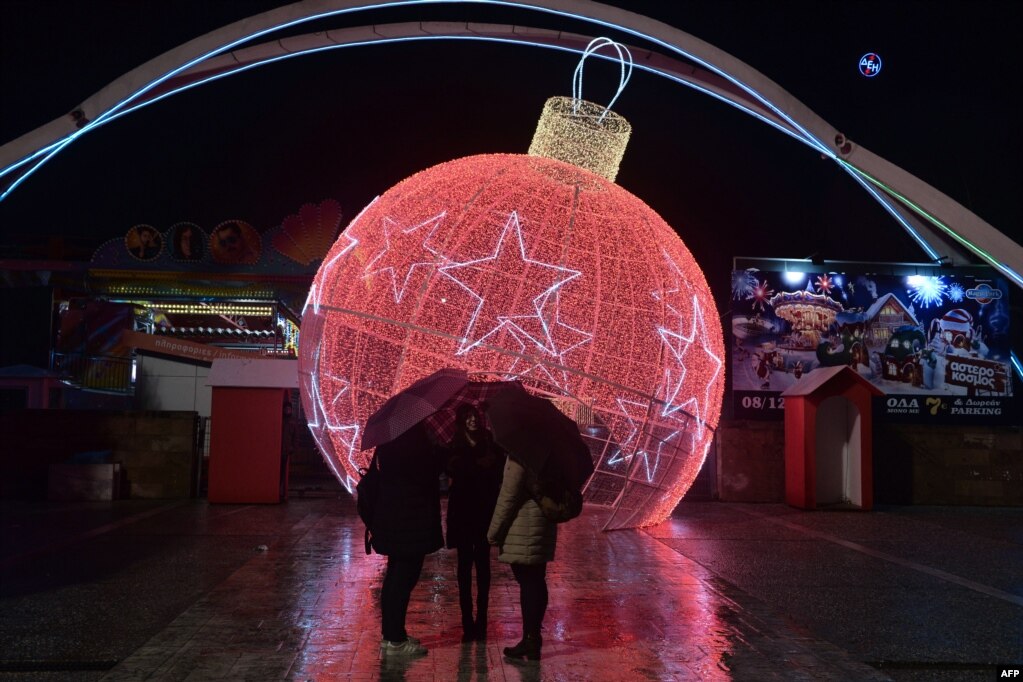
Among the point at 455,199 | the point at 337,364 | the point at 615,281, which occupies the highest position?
the point at 455,199

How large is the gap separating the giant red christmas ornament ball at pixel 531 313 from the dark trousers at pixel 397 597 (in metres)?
4.39

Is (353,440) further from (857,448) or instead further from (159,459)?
(857,448)

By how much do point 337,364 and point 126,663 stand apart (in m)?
5.55

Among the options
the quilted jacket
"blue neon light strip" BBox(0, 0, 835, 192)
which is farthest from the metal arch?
the quilted jacket

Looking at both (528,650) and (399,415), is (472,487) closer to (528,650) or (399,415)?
(399,415)

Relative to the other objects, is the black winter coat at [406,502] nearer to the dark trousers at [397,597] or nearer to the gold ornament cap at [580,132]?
the dark trousers at [397,597]

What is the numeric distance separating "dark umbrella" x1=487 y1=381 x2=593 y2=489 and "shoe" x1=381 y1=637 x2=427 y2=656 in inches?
51.5

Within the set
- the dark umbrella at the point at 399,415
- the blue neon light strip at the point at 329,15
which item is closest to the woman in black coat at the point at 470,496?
the dark umbrella at the point at 399,415

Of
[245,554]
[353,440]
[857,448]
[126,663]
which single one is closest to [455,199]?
[353,440]

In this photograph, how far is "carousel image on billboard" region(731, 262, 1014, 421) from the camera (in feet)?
64.5

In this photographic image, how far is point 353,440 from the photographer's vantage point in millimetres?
10875

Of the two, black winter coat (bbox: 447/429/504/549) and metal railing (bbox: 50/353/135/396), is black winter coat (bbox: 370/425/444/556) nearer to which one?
black winter coat (bbox: 447/429/504/549)

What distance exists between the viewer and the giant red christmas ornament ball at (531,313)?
10.4m

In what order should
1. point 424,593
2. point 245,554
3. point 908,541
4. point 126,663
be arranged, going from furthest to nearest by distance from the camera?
1. point 908,541
2. point 245,554
3. point 424,593
4. point 126,663
